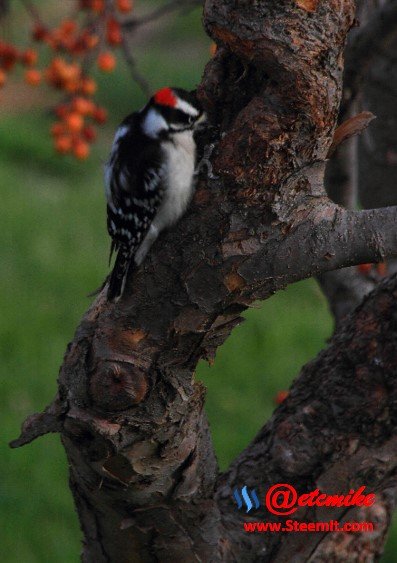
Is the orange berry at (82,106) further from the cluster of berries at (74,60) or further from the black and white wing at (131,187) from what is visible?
the black and white wing at (131,187)

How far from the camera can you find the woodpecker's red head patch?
2.64 m

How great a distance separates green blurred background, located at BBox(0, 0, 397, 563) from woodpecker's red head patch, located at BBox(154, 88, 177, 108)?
2.48 meters

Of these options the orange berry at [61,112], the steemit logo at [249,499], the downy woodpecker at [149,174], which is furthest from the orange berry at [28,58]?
the steemit logo at [249,499]

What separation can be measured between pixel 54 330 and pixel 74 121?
2.56 meters

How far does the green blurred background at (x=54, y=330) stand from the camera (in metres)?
4.56

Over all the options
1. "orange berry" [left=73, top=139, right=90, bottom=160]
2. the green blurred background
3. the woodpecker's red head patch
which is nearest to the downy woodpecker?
the woodpecker's red head patch

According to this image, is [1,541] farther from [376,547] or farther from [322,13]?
[322,13]

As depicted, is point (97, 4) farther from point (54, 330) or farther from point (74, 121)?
point (54, 330)

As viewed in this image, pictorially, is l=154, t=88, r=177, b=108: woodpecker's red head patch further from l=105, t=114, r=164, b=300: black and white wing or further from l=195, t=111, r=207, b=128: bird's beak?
l=195, t=111, r=207, b=128: bird's beak

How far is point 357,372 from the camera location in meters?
2.44

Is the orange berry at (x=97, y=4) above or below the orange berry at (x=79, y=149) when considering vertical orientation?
above

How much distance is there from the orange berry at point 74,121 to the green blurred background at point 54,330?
1.97 metres

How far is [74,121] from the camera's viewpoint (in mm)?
3779

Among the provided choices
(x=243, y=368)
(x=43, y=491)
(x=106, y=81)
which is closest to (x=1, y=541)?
(x=43, y=491)
